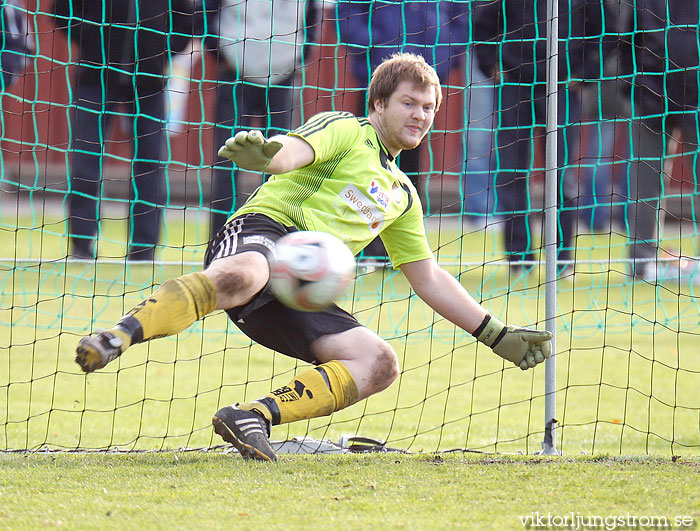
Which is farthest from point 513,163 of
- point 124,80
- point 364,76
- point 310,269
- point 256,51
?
point 310,269

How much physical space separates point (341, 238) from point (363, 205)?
0.16 metres

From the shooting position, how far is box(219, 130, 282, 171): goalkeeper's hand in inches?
115

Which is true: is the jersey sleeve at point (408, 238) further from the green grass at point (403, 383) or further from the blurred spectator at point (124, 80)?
the blurred spectator at point (124, 80)

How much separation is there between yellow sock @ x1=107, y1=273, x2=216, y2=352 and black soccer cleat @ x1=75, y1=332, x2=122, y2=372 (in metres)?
0.08

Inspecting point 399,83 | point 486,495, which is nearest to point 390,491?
point 486,495

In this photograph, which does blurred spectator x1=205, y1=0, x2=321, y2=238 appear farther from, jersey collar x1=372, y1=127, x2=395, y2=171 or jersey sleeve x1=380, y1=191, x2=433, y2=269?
jersey collar x1=372, y1=127, x2=395, y2=171

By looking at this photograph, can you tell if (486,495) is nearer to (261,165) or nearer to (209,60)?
(261,165)

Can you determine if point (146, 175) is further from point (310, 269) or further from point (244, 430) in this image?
point (310, 269)

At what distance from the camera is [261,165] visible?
9.73 ft

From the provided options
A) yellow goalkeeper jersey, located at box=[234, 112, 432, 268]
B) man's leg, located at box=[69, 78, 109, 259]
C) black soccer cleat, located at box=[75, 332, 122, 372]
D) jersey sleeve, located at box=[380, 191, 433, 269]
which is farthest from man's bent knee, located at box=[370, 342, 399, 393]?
man's leg, located at box=[69, 78, 109, 259]

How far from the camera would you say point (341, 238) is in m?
3.39

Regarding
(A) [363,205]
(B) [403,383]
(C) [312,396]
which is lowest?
(B) [403,383]

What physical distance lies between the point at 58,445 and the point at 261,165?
181 cm

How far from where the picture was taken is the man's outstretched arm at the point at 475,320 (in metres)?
3.65
